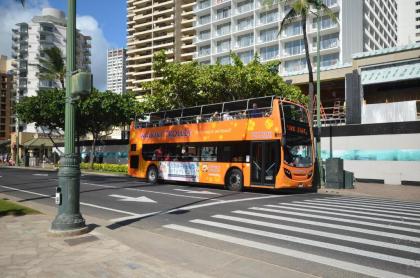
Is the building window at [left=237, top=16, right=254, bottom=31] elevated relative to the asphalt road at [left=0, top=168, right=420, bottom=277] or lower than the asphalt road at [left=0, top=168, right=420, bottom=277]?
elevated

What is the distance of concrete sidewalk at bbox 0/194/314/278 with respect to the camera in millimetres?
5688

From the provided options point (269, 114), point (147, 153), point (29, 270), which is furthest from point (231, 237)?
point (147, 153)

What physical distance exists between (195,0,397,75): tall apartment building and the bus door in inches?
1457

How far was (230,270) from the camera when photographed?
19.5ft

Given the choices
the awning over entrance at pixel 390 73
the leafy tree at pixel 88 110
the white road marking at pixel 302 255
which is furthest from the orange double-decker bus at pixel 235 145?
the leafy tree at pixel 88 110

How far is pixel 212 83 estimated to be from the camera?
26.9 metres

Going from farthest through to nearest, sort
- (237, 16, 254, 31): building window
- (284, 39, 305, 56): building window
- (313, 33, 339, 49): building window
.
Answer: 1. (237, 16, 254, 31): building window
2. (284, 39, 305, 56): building window
3. (313, 33, 339, 49): building window

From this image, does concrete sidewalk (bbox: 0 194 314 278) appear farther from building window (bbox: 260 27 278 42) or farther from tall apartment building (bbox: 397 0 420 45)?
tall apartment building (bbox: 397 0 420 45)

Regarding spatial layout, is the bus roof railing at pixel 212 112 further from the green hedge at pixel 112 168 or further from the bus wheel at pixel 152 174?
the green hedge at pixel 112 168

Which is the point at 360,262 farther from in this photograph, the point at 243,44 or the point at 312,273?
the point at 243,44

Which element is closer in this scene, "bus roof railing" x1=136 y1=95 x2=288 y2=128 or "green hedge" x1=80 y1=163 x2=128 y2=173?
"bus roof railing" x1=136 y1=95 x2=288 y2=128

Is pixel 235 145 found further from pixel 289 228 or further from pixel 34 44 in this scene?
pixel 34 44

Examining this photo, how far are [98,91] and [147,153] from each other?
18394mm

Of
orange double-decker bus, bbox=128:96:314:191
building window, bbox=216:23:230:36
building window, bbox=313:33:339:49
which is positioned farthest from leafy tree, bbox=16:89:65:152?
building window, bbox=216:23:230:36
